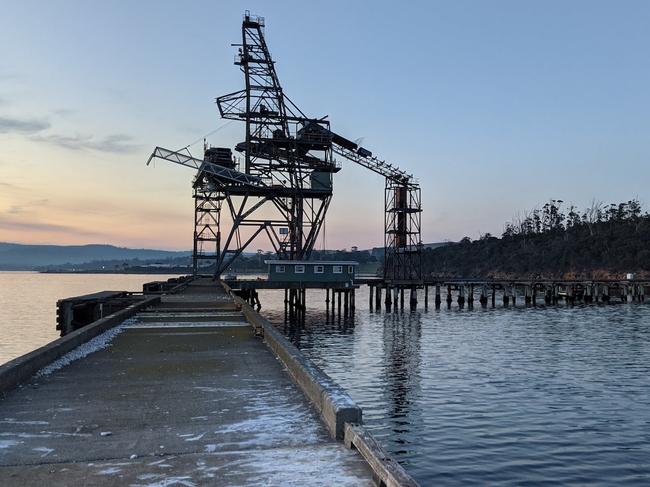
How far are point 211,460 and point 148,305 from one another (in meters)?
25.8

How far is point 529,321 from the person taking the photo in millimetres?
51594

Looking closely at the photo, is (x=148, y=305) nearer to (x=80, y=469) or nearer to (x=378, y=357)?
(x=378, y=357)

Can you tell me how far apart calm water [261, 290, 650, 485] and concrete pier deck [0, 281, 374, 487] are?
4.67 metres

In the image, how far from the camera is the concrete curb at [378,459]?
5.88 meters

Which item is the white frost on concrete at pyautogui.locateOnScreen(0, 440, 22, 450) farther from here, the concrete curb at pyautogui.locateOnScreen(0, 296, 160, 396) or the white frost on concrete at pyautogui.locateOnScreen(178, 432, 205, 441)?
the concrete curb at pyautogui.locateOnScreen(0, 296, 160, 396)

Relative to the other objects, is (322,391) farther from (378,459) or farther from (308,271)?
(308,271)

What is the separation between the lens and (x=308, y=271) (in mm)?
59594

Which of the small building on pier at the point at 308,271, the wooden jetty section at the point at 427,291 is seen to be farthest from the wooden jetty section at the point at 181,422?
the wooden jetty section at the point at 427,291

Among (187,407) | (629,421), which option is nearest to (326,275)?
(629,421)

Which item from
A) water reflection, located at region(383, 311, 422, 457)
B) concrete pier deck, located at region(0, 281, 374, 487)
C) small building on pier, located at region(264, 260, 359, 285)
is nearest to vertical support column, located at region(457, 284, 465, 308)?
small building on pier, located at region(264, 260, 359, 285)

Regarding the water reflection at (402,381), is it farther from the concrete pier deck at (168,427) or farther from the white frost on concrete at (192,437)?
the white frost on concrete at (192,437)

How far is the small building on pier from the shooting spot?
58906mm

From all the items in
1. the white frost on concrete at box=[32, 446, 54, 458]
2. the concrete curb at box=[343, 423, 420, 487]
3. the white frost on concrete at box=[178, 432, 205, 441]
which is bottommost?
the white frost on concrete at box=[178, 432, 205, 441]

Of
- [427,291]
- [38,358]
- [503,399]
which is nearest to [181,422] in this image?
[38,358]
